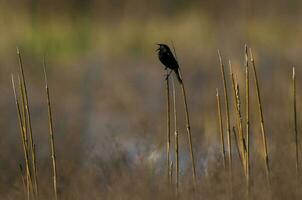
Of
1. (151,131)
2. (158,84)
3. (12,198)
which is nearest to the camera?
(12,198)

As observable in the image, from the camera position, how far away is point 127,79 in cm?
689

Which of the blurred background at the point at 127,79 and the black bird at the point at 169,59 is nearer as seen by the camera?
the black bird at the point at 169,59

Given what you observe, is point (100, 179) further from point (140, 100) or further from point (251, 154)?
point (140, 100)

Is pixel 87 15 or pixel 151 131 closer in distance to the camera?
pixel 151 131

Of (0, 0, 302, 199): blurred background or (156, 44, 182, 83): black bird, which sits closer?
(156, 44, 182, 83): black bird

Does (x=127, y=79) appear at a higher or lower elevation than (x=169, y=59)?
lower

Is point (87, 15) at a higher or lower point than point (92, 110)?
higher

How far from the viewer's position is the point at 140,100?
21.6 ft

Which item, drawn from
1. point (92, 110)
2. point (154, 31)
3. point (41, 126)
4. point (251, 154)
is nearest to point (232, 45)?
point (154, 31)

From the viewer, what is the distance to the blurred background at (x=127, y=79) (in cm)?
405

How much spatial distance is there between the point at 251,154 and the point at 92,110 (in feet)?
8.17

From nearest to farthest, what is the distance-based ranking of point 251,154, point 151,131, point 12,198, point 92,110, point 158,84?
point 12,198 → point 251,154 → point 151,131 → point 92,110 → point 158,84

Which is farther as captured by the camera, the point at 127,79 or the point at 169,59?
the point at 127,79

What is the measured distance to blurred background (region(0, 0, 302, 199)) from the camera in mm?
4055
